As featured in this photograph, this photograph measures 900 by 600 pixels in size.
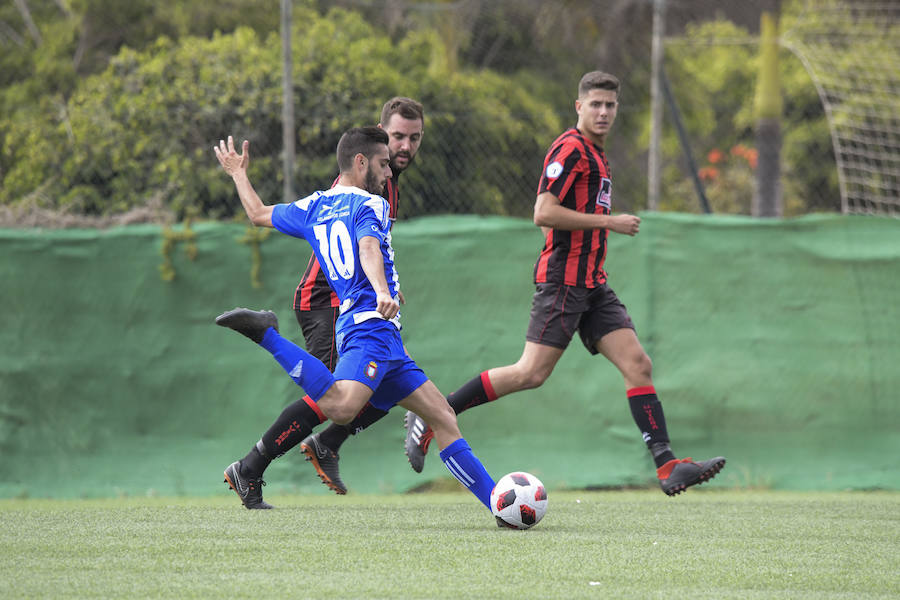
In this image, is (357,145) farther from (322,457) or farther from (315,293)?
(322,457)

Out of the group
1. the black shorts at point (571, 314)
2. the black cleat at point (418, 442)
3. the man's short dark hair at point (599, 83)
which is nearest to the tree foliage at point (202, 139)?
the man's short dark hair at point (599, 83)

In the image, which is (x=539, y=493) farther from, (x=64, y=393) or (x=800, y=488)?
(x=64, y=393)

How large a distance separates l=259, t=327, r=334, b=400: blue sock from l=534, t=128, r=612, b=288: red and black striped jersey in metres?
1.84

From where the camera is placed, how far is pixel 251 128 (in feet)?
30.3

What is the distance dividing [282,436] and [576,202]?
6.75 feet

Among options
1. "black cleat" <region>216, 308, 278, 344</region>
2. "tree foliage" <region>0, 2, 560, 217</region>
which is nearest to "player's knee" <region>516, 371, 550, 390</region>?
"black cleat" <region>216, 308, 278, 344</region>

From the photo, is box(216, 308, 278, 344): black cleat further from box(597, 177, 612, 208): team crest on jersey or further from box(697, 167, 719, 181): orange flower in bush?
box(697, 167, 719, 181): orange flower in bush

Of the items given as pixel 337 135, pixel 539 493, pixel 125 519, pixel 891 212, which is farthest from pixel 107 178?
pixel 891 212

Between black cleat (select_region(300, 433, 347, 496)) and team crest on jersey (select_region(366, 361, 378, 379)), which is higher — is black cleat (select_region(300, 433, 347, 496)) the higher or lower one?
the lower one

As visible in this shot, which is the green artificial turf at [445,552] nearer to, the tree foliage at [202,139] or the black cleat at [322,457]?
the black cleat at [322,457]

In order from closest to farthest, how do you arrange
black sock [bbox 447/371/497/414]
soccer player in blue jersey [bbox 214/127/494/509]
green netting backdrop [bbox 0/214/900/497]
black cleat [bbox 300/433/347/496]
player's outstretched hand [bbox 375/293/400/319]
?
player's outstretched hand [bbox 375/293/400/319] → soccer player in blue jersey [bbox 214/127/494/509] → black cleat [bbox 300/433/347/496] → black sock [bbox 447/371/497/414] → green netting backdrop [bbox 0/214/900/497]

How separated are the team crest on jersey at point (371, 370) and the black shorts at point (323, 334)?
1.08 metres

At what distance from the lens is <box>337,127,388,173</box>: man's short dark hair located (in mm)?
5176

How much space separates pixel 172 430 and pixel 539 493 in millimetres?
3631
